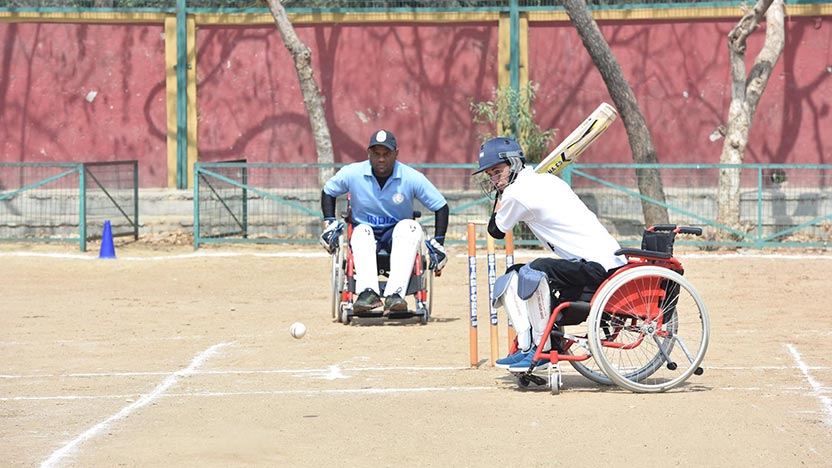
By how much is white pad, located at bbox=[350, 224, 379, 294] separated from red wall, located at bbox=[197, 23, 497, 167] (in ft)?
33.8

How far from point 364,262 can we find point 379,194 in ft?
2.57

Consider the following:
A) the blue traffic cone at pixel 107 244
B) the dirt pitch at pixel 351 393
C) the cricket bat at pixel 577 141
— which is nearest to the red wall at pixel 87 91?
the blue traffic cone at pixel 107 244

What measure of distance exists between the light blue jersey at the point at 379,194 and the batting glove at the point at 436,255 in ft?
1.37

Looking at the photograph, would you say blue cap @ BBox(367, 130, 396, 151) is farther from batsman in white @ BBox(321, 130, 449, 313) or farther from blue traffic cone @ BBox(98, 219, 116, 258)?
blue traffic cone @ BBox(98, 219, 116, 258)

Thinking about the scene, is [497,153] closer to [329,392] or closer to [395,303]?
[329,392]

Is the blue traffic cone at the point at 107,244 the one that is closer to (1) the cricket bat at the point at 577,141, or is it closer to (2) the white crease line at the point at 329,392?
(2) the white crease line at the point at 329,392

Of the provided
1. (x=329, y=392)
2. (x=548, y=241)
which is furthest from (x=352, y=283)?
(x=548, y=241)

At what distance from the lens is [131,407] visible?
884 cm

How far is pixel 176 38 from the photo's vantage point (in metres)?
23.2

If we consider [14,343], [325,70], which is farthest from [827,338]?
[325,70]

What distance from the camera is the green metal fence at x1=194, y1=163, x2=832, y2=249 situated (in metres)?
20.2

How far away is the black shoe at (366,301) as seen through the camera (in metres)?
12.6

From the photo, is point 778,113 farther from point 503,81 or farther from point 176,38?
point 176,38

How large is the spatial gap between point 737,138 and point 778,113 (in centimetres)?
229
